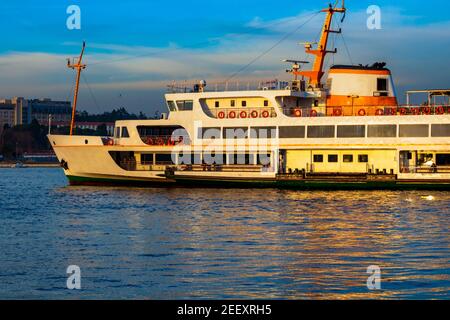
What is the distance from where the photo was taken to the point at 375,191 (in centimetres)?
4872

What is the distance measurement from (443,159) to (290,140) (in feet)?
28.3

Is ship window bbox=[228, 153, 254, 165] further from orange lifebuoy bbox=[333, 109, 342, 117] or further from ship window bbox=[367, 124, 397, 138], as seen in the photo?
ship window bbox=[367, 124, 397, 138]

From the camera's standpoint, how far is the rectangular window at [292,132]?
49.6m

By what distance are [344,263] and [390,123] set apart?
25.6 meters

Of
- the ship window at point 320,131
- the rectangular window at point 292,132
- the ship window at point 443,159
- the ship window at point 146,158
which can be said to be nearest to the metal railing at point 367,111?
the rectangular window at point 292,132

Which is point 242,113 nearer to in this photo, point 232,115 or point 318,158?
point 232,115

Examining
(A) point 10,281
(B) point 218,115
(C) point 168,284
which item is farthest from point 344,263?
(B) point 218,115

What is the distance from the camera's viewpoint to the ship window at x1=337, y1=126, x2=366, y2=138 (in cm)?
4812

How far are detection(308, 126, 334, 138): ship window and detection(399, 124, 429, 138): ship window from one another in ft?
12.9

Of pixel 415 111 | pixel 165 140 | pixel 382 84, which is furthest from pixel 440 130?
pixel 165 140

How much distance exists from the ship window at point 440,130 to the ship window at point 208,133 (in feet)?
41.9

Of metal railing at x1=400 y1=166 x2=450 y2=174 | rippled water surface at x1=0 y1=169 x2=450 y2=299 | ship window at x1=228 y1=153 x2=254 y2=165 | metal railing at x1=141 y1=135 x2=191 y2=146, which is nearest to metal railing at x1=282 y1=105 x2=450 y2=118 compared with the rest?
metal railing at x1=400 y1=166 x2=450 y2=174
